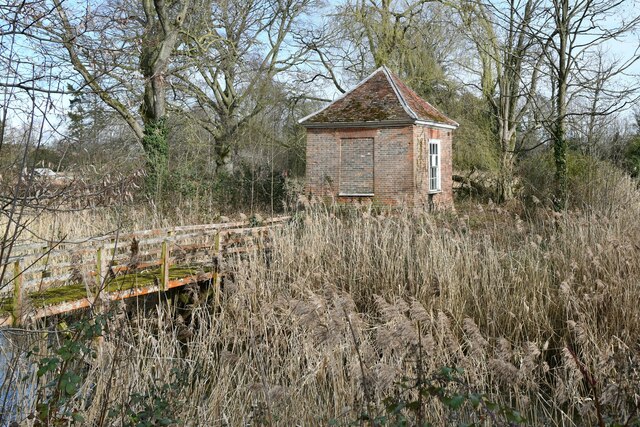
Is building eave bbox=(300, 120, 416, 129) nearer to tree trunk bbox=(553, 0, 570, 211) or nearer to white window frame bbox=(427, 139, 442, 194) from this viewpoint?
white window frame bbox=(427, 139, 442, 194)

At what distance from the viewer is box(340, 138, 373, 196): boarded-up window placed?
19.2 meters

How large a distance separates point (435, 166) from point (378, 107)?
2.96m

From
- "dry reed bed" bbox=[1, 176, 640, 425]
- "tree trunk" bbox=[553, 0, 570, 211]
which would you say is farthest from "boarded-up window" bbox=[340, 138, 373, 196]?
"dry reed bed" bbox=[1, 176, 640, 425]

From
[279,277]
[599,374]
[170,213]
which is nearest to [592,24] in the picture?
[279,277]

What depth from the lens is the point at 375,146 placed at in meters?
19.1

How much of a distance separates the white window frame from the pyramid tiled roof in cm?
76

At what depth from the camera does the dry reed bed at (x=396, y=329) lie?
3842 mm

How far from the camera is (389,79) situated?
20.4m

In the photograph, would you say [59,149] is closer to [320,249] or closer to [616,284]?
[320,249]

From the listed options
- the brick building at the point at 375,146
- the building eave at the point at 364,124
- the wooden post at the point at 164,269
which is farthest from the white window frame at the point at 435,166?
the wooden post at the point at 164,269

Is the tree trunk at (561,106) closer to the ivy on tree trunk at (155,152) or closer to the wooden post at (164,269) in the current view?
the wooden post at (164,269)

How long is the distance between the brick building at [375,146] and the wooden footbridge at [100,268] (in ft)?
28.2

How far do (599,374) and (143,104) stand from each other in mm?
16293

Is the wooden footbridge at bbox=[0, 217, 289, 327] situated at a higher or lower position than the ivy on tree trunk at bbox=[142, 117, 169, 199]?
lower
